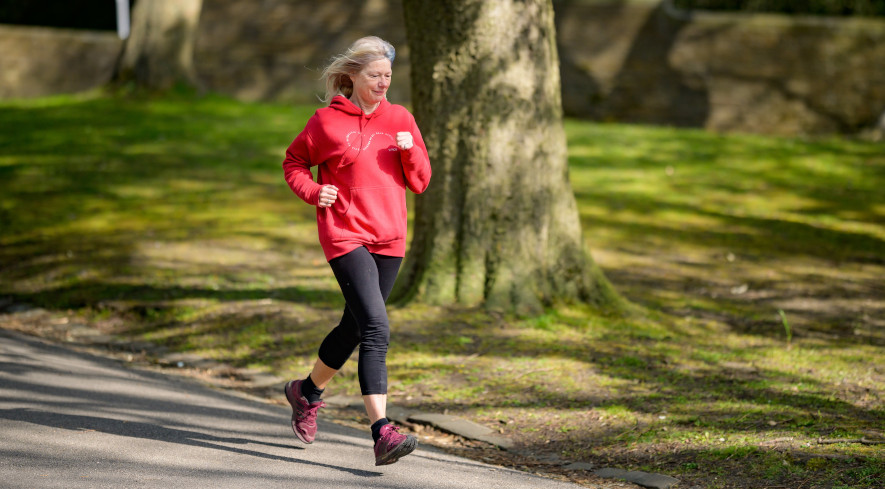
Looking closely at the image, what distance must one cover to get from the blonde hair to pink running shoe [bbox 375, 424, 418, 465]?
5.62ft

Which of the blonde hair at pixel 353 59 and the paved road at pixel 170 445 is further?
the blonde hair at pixel 353 59

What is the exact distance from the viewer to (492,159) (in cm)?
741

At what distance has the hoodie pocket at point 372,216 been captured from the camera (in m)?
4.63

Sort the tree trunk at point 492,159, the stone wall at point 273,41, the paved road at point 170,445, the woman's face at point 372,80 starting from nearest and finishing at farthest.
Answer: the paved road at point 170,445
the woman's face at point 372,80
the tree trunk at point 492,159
the stone wall at point 273,41

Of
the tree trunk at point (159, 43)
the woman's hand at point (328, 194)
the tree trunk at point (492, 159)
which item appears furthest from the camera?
the tree trunk at point (159, 43)

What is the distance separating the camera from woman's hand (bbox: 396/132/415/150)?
4.55 metres

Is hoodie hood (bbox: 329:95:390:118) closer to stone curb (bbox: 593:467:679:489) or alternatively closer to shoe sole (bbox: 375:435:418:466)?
shoe sole (bbox: 375:435:418:466)

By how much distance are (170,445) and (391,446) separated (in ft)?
4.10

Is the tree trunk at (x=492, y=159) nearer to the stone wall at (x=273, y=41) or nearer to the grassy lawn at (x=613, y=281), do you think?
the grassy lawn at (x=613, y=281)

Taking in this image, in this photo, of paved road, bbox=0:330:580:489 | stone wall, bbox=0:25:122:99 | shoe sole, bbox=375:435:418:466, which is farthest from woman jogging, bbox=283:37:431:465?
stone wall, bbox=0:25:122:99

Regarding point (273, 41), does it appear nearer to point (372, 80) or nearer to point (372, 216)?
point (372, 80)

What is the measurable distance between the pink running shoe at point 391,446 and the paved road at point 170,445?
126 mm

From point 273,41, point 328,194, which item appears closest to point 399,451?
point 328,194

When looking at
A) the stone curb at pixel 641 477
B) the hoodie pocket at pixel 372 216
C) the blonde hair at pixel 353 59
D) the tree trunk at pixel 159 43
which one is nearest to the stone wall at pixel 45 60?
the tree trunk at pixel 159 43
